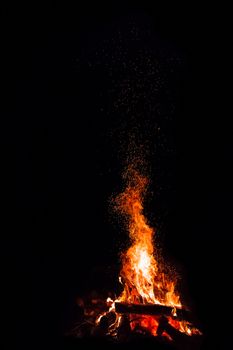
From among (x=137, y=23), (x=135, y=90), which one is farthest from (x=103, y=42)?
(x=135, y=90)

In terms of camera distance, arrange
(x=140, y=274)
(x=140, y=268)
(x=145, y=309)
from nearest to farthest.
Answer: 1. (x=145, y=309)
2. (x=140, y=274)
3. (x=140, y=268)

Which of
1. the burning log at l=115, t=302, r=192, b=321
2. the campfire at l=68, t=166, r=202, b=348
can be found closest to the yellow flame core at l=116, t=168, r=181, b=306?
the campfire at l=68, t=166, r=202, b=348

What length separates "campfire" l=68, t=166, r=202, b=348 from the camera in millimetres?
4160

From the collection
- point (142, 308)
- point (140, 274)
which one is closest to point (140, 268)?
point (140, 274)

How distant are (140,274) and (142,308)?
1.17 m

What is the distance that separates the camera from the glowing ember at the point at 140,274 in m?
4.46

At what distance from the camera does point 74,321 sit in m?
4.61

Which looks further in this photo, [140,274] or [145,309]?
[140,274]

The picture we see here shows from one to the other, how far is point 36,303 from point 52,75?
534 centimetres

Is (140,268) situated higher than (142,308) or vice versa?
(140,268)

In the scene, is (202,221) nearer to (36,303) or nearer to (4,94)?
(36,303)

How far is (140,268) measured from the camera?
224 inches

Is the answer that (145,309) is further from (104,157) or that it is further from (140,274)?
(104,157)

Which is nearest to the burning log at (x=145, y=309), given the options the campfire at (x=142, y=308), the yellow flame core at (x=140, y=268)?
the campfire at (x=142, y=308)
